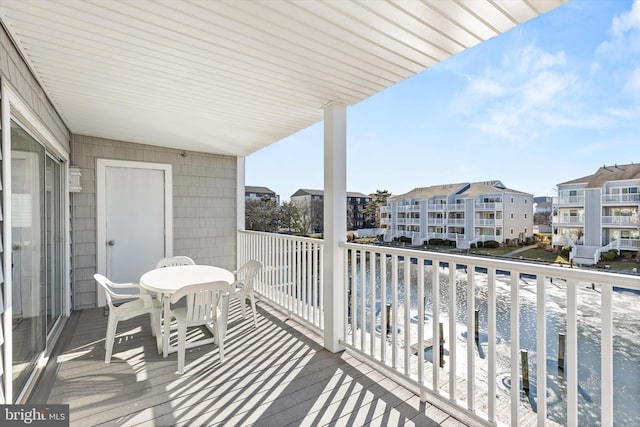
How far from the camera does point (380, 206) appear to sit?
15.1ft

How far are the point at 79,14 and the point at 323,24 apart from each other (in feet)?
4.47

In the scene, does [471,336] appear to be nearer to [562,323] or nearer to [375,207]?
[562,323]

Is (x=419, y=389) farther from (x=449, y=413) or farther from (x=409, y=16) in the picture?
(x=409, y=16)

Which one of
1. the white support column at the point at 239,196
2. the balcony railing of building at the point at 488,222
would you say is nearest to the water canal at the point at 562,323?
the balcony railing of building at the point at 488,222

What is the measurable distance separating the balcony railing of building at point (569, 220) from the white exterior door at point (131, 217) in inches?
199

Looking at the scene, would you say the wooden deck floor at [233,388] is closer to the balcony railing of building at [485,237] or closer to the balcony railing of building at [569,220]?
the balcony railing of building at [485,237]

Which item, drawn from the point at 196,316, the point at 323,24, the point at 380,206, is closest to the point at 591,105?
the point at 380,206

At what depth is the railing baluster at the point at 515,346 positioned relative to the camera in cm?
171

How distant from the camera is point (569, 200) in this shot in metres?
2.84

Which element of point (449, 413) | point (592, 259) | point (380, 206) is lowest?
point (449, 413)

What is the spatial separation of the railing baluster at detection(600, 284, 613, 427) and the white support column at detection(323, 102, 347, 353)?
1926 mm

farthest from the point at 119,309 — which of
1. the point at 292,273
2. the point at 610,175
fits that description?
the point at 610,175

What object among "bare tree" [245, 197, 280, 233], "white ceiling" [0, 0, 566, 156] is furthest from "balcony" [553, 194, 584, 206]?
"bare tree" [245, 197, 280, 233]

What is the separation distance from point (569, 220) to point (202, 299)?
339cm
